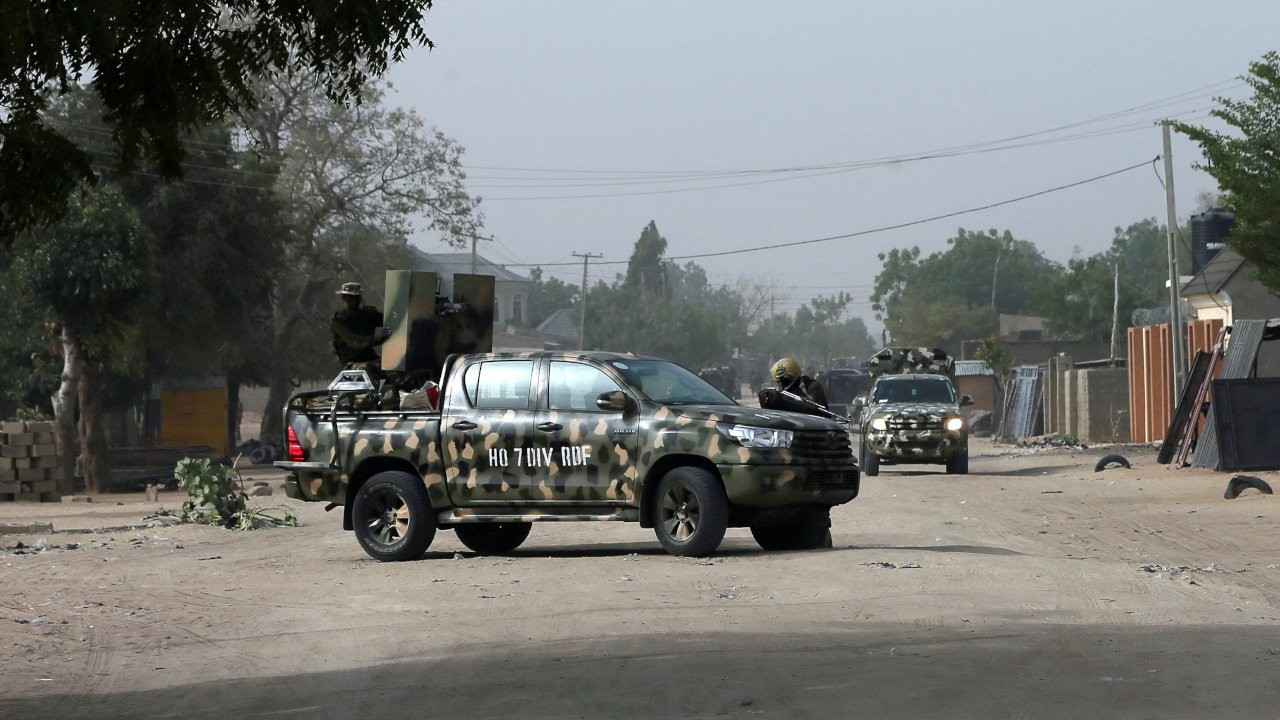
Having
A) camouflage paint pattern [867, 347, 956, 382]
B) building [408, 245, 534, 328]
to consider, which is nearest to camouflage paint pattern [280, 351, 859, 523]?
camouflage paint pattern [867, 347, 956, 382]

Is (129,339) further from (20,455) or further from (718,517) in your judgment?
(718,517)

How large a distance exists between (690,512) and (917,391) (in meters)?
18.5

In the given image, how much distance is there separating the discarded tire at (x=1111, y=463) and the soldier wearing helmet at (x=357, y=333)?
19193 mm

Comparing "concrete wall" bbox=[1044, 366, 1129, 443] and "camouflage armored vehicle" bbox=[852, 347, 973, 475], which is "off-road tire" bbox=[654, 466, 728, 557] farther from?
"concrete wall" bbox=[1044, 366, 1129, 443]

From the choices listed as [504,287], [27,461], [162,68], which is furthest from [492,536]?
[504,287]

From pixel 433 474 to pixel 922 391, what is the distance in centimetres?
1853

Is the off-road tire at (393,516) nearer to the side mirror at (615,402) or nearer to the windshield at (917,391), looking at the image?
the side mirror at (615,402)

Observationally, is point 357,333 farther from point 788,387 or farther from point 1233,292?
point 1233,292

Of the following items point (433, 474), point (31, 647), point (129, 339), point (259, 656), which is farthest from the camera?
point (129, 339)

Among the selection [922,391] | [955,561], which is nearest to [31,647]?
[955,561]

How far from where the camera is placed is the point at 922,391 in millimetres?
31953

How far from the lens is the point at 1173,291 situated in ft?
122

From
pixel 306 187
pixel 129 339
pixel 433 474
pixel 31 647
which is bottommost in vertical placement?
pixel 31 647

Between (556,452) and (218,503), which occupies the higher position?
(556,452)
